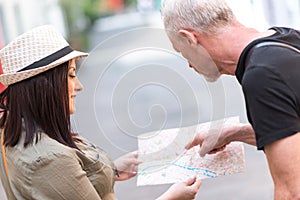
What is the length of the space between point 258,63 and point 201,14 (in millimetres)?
237

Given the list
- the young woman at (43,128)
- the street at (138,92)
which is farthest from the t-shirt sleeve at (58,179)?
the street at (138,92)

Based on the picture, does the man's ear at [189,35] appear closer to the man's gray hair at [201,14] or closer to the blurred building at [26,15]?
the man's gray hair at [201,14]

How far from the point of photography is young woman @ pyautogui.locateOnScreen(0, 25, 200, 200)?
1.52m

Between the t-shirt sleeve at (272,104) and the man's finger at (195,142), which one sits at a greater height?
the t-shirt sleeve at (272,104)

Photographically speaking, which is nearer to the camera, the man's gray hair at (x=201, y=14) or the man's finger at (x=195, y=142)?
the man's gray hair at (x=201, y=14)

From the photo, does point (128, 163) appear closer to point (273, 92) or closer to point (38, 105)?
point (38, 105)

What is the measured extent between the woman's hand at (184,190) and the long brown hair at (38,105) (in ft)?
1.14

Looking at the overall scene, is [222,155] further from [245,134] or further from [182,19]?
[182,19]

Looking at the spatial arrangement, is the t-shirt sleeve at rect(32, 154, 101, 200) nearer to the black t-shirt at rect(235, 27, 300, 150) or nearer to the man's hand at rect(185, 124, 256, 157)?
the man's hand at rect(185, 124, 256, 157)

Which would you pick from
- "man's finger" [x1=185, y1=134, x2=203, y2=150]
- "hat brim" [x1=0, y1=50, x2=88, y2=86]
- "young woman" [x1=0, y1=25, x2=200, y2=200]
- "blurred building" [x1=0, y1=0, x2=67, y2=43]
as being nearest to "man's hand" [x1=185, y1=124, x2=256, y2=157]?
"man's finger" [x1=185, y1=134, x2=203, y2=150]

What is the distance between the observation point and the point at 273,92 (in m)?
1.28

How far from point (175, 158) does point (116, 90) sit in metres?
0.28

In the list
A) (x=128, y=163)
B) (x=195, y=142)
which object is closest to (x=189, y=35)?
(x=195, y=142)

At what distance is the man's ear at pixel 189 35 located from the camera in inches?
58.2
